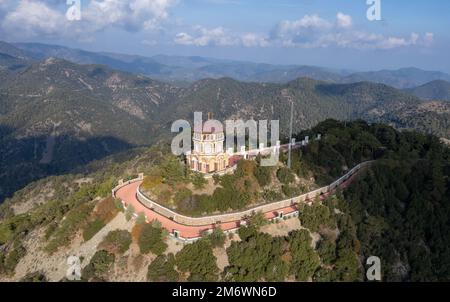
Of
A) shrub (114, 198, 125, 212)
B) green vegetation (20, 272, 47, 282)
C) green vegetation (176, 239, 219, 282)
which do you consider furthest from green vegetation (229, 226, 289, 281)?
green vegetation (20, 272, 47, 282)

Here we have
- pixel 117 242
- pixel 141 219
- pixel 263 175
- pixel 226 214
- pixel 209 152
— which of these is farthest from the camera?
pixel 209 152

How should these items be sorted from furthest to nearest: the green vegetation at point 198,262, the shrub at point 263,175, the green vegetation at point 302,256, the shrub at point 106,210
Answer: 1. the shrub at point 263,175
2. the shrub at point 106,210
3. the green vegetation at point 302,256
4. the green vegetation at point 198,262

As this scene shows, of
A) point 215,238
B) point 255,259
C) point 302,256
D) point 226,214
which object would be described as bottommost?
point 302,256

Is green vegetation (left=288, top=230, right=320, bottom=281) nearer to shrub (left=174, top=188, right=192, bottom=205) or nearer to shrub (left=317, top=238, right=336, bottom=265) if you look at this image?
shrub (left=317, top=238, right=336, bottom=265)

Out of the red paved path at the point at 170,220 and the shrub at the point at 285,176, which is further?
the shrub at the point at 285,176

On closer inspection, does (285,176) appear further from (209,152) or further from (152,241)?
(152,241)

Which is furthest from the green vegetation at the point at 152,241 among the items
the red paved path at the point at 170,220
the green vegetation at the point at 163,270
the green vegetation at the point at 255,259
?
the green vegetation at the point at 255,259

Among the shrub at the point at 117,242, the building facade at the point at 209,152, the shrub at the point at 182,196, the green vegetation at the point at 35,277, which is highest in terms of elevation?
the building facade at the point at 209,152

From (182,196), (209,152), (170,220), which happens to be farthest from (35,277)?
(209,152)

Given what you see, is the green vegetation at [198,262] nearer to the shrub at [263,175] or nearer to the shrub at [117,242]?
the shrub at [117,242]
